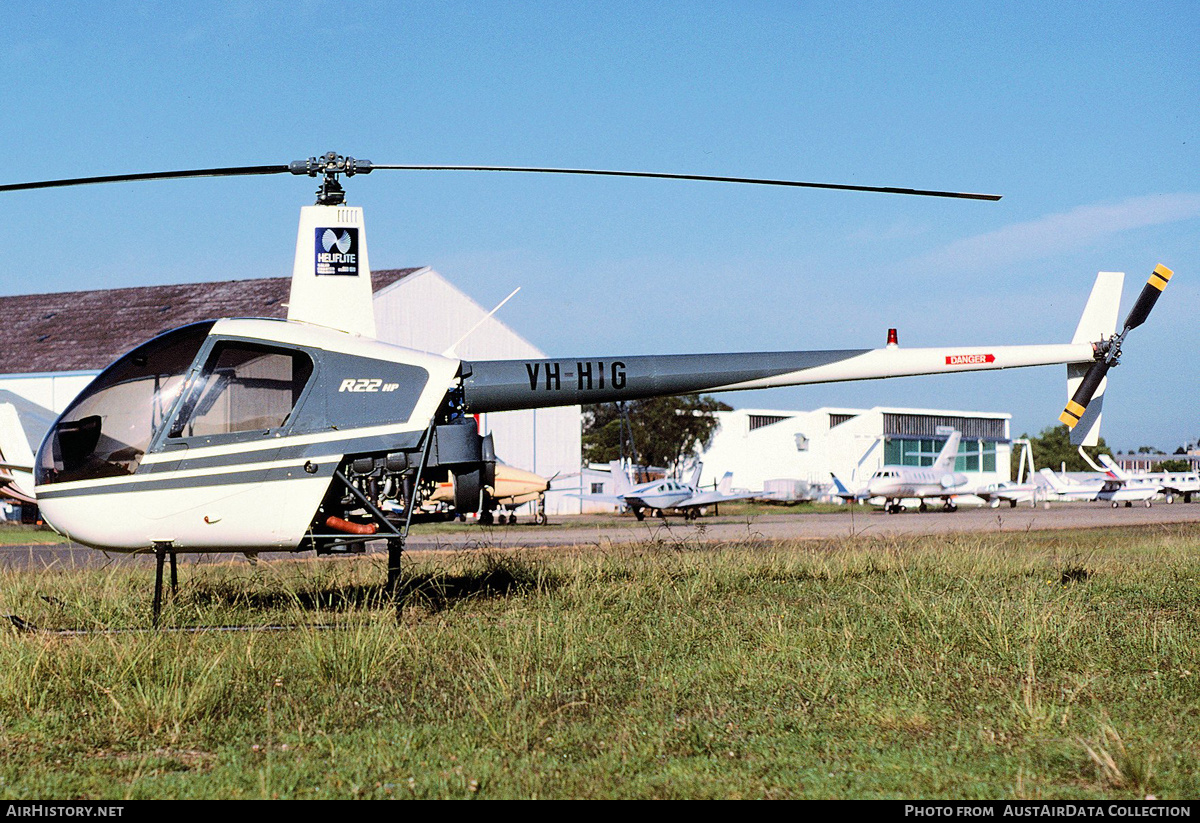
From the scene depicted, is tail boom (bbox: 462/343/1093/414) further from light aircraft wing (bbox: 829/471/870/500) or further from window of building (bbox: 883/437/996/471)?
window of building (bbox: 883/437/996/471)

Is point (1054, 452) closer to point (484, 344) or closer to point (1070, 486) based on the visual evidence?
point (1070, 486)

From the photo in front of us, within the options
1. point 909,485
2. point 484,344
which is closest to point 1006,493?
point 909,485

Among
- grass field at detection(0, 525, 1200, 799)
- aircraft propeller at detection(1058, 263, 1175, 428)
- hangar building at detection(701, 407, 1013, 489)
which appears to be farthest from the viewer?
hangar building at detection(701, 407, 1013, 489)

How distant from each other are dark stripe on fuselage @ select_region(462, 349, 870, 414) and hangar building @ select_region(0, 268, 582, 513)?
28043 millimetres

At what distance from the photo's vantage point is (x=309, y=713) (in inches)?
214

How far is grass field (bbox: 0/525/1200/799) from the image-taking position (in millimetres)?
4293

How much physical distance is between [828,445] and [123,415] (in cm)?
7300

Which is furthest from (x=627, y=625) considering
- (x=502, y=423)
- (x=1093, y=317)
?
(x=502, y=423)

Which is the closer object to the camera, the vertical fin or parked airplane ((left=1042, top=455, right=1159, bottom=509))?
the vertical fin

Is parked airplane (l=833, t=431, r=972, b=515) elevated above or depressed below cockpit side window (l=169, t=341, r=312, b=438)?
below

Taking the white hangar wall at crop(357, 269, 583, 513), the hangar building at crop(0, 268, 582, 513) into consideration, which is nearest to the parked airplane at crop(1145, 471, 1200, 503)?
the white hangar wall at crop(357, 269, 583, 513)

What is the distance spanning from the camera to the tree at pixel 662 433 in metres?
73.8

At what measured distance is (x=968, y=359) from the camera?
10.9 metres

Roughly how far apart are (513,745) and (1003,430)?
3786 inches
